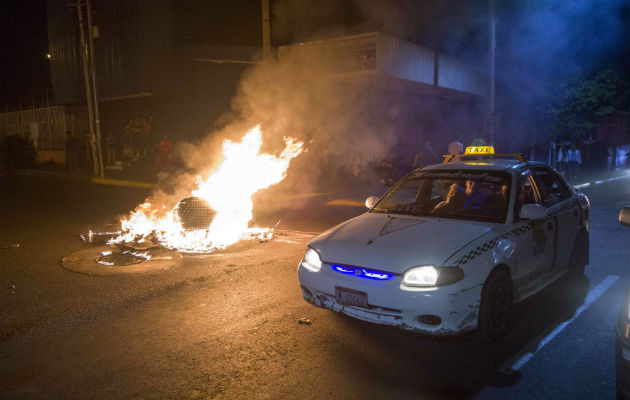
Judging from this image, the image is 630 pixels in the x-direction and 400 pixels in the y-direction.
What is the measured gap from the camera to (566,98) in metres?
Answer: 21.4

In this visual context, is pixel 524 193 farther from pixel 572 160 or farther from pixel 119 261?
pixel 572 160

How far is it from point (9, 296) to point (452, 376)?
5112 millimetres

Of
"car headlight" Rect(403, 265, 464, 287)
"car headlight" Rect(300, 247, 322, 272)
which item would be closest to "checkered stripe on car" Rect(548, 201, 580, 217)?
"car headlight" Rect(403, 265, 464, 287)

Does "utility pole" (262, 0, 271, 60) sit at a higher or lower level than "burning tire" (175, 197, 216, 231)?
higher

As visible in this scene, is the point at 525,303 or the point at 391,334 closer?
the point at 391,334

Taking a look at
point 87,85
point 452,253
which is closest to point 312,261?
point 452,253

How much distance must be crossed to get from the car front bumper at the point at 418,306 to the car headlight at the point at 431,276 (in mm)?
47

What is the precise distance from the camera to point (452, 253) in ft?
12.3

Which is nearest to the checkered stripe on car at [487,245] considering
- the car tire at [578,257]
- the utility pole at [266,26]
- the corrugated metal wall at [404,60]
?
the car tire at [578,257]

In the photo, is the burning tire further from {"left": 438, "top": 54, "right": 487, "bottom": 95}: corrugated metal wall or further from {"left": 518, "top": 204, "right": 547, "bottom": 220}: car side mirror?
{"left": 438, "top": 54, "right": 487, "bottom": 95}: corrugated metal wall

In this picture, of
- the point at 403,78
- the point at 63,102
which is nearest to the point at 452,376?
the point at 403,78

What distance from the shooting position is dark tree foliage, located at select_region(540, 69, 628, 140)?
20.8 meters

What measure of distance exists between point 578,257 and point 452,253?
2868 mm

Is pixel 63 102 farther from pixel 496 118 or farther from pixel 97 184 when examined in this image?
pixel 496 118
